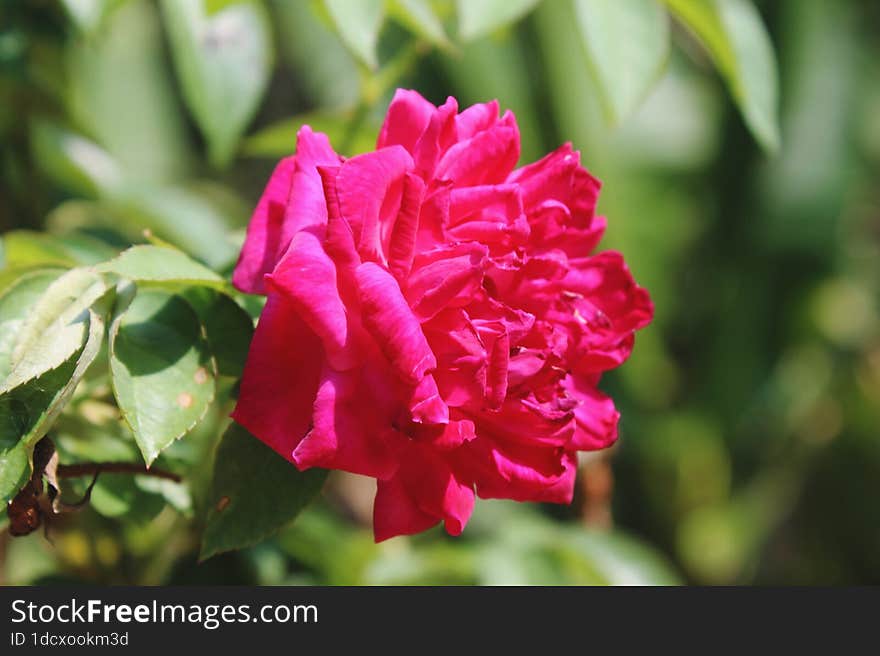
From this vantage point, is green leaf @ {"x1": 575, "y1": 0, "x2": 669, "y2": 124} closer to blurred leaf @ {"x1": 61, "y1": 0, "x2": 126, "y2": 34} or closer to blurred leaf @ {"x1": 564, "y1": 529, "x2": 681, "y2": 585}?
blurred leaf @ {"x1": 61, "y1": 0, "x2": 126, "y2": 34}

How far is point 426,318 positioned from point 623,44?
324 mm

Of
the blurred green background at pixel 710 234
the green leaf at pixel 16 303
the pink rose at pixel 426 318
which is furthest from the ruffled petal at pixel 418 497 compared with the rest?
the blurred green background at pixel 710 234

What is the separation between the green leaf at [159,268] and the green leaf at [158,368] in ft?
0.07

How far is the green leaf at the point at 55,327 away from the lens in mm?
543

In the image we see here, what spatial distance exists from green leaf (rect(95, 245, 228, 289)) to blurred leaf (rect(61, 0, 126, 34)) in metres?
0.23

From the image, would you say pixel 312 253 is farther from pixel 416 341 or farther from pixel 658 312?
pixel 658 312

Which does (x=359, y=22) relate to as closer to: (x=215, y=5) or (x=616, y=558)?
(x=215, y=5)

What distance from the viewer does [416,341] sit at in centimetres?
54

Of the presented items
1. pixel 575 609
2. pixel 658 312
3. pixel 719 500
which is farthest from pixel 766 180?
pixel 575 609

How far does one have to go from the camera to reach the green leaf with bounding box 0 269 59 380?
0.58 metres

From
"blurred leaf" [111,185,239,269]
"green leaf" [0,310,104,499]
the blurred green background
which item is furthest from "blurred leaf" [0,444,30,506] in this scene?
the blurred green background

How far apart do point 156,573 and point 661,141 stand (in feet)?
4.39

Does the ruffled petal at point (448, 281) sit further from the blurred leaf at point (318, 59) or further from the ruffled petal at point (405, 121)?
the blurred leaf at point (318, 59)

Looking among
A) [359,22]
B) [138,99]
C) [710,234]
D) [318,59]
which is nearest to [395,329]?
[359,22]
